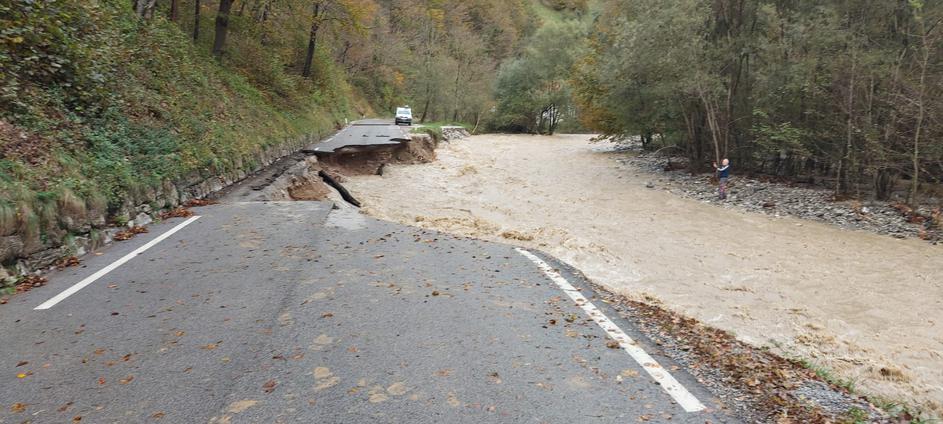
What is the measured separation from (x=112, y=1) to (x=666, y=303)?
Result: 1548 centimetres

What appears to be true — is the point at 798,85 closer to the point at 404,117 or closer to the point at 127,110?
the point at 127,110

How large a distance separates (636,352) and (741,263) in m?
7.63

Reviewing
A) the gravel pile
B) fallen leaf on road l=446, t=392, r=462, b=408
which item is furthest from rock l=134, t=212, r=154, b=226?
the gravel pile

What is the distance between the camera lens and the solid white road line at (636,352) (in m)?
3.46

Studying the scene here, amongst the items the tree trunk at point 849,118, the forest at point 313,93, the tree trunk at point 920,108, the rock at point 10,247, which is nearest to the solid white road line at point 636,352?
the rock at point 10,247

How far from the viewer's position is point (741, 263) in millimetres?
10617

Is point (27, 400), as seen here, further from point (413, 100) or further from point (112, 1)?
point (413, 100)

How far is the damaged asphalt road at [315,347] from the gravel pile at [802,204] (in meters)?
12.6

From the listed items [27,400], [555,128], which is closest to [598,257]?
[27,400]

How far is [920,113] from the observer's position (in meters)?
14.2


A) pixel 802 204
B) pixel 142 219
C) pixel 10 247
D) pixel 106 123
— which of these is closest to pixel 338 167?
pixel 106 123

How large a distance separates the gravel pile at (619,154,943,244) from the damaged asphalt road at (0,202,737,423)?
12625 millimetres

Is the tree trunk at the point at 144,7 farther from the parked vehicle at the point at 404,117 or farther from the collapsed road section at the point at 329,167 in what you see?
the parked vehicle at the point at 404,117

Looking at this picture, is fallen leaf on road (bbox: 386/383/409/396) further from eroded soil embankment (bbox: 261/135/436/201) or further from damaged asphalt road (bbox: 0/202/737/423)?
eroded soil embankment (bbox: 261/135/436/201)
